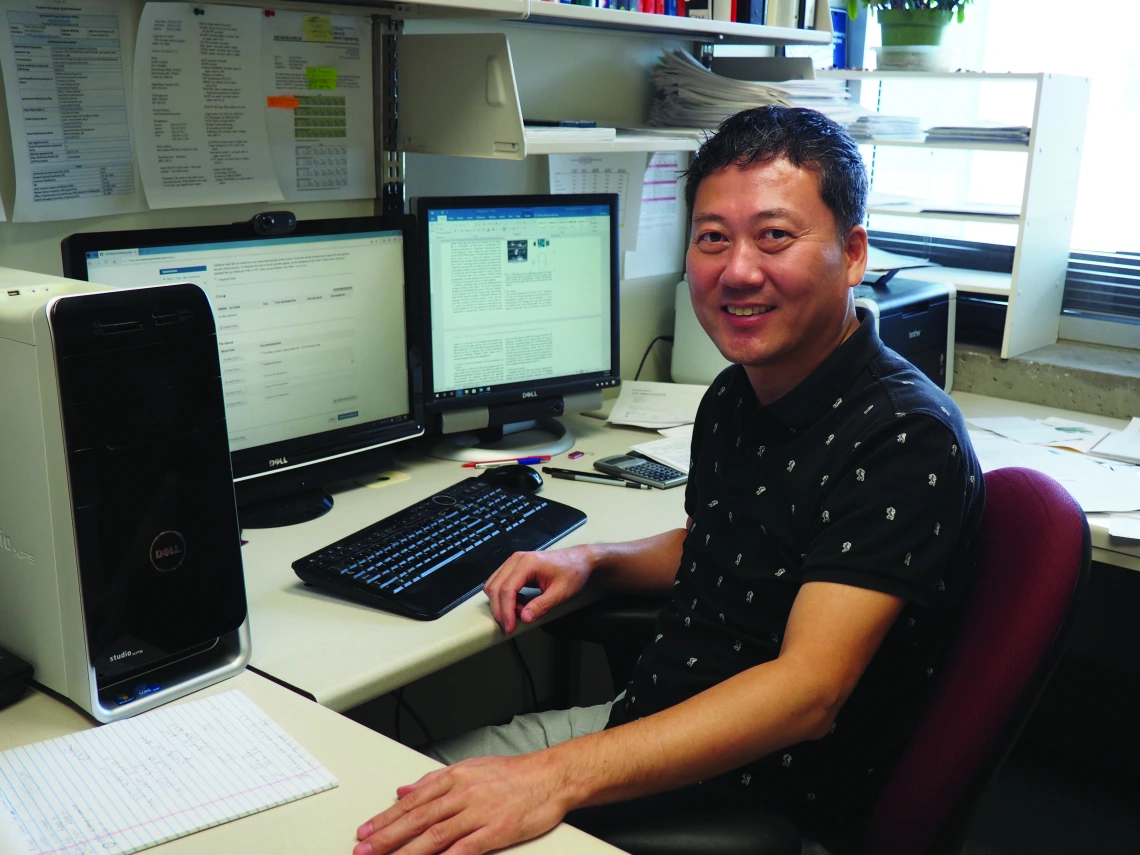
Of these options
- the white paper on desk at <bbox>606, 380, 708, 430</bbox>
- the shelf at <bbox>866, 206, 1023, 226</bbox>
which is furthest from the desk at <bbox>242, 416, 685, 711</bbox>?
the shelf at <bbox>866, 206, 1023, 226</bbox>

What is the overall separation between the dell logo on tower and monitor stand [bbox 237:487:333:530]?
0.46 metres

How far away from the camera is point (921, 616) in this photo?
3.66 ft

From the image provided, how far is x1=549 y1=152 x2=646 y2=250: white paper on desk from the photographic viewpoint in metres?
2.17

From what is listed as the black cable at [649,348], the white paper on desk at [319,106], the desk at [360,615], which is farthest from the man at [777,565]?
the black cable at [649,348]

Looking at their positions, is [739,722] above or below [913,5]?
below

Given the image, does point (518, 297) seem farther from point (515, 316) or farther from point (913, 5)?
point (913, 5)

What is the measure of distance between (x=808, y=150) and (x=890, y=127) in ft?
4.77

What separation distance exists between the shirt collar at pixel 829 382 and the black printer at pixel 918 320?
982 millimetres

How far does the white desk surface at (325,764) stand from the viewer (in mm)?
870

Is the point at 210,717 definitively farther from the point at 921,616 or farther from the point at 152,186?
the point at 152,186

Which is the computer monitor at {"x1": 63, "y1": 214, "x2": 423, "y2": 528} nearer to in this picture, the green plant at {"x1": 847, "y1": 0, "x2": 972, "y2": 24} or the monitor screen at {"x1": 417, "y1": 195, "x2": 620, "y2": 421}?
the monitor screen at {"x1": 417, "y1": 195, "x2": 620, "y2": 421}

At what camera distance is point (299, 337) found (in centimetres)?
160

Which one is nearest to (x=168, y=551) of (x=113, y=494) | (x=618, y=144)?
(x=113, y=494)

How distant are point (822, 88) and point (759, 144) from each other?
1.17m
